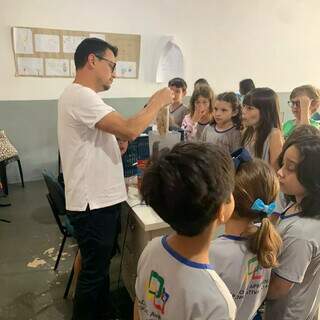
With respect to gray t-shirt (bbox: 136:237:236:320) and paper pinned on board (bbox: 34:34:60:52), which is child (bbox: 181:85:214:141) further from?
paper pinned on board (bbox: 34:34:60:52)

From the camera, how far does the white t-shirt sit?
5.12 feet

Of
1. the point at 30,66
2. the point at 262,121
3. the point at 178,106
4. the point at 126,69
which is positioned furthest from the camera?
the point at 126,69

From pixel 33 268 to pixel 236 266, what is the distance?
75.8 inches

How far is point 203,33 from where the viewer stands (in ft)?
16.0

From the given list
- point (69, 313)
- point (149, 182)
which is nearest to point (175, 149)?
point (149, 182)

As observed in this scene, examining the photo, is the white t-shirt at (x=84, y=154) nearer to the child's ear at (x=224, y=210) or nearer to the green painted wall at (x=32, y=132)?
the child's ear at (x=224, y=210)

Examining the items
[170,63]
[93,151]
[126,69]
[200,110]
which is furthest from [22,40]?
[93,151]

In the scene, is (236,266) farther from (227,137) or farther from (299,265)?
(227,137)

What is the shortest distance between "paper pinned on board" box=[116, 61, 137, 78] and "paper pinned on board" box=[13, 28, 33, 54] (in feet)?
3.71

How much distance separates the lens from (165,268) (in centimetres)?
82

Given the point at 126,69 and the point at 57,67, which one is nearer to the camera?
the point at 57,67

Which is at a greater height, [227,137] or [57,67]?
[57,67]

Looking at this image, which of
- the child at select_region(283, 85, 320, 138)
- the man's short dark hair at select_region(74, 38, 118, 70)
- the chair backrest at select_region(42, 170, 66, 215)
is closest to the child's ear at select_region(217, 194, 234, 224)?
the man's short dark hair at select_region(74, 38, 118, 70)

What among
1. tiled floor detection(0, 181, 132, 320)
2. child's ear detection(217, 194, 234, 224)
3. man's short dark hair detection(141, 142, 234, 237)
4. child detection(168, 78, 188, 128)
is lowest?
tiled floor detection(0, 181, 132, 320)
